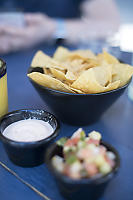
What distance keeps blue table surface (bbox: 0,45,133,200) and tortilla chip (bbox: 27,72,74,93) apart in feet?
0.53

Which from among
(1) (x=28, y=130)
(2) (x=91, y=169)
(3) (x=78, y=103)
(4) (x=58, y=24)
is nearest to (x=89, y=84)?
(3) (x=78, y=103)

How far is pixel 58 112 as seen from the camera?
3.07 feet

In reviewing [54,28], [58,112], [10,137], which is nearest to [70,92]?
[58,112]

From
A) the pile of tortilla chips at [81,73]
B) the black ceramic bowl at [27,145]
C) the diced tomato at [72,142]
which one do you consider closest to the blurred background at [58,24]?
the pile of tortilla chips at [81,73]

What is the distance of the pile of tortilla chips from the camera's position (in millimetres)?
833

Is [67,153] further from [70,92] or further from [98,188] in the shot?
[70,92]

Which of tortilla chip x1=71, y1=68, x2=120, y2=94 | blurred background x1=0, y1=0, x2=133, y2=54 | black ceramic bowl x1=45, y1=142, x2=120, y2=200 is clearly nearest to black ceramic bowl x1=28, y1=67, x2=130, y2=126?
tortilla chip x1=71, y1=68, x2=120, y2=94

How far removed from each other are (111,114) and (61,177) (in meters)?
0.53

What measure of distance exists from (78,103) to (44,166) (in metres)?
0.23

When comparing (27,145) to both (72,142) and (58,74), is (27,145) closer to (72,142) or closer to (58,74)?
(72,142)

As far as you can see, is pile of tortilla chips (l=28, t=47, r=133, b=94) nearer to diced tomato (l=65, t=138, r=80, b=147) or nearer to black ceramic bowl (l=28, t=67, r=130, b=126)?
black ceramic bowl (l=28, t=67, r=130, b=126)

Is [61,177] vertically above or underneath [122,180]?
above

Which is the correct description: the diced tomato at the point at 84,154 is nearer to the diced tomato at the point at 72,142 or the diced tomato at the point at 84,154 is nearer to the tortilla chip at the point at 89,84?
the diced tomato at the point at 72,142

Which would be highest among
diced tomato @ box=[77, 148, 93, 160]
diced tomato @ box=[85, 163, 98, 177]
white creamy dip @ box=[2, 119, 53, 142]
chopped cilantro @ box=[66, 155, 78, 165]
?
diced tomato @ box=[77, 148, 93, 160]
